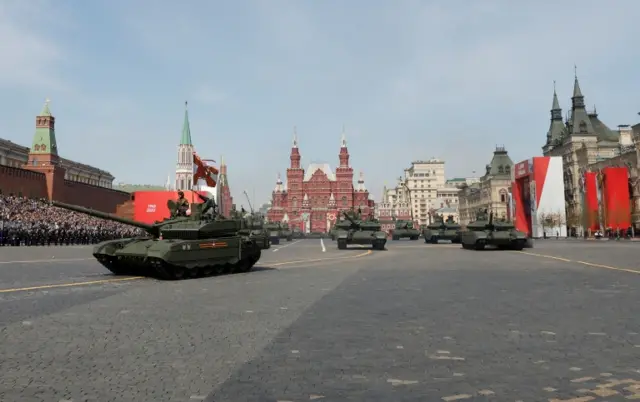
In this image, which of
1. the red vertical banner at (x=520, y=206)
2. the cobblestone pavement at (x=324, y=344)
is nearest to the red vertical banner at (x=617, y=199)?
the red vertical banner at (x=520, y=206)

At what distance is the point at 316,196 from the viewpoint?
14650 centimetres

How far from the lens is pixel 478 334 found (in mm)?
6645

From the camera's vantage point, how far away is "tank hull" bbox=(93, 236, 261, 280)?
14.2 m

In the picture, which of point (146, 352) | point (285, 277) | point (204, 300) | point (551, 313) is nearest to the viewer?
point (146, 352)

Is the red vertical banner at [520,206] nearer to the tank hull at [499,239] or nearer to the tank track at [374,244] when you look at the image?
the tank track at [374,244]

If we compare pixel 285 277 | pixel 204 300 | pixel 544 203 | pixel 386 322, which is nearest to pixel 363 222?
pixel 285 277

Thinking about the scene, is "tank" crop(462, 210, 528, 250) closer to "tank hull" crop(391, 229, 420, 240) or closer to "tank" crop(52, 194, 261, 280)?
"tank" crop(52, 194, 261, 280)

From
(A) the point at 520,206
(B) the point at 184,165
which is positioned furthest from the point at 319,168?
(A) the point at 520,206

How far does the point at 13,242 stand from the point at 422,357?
140ft

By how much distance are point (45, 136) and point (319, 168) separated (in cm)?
7927

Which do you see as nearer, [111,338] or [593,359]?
[593,359]

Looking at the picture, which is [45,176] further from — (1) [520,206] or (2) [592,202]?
(2) [592,202]

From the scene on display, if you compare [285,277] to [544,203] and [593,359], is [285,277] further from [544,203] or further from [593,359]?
[544,203]

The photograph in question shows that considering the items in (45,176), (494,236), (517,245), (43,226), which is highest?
(45,176)
